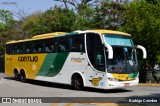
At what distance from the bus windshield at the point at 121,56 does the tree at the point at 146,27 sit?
8131 millimetres

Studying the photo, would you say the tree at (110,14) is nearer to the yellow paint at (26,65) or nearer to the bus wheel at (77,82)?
the yellow paint at (26,65)

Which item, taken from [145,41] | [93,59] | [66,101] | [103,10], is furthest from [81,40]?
[103,10]

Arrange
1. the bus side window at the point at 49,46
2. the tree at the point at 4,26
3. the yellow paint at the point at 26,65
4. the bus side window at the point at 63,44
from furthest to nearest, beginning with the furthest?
the tree at the point at 4,26 → the yellow paint at the point at 26,65 → the bus side window at the point at 49,46 → the bus side window at the point at 63,44

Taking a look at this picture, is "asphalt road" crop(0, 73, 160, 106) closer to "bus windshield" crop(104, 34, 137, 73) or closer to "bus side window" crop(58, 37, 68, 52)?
"bus windshield" crop(104, 34, 137, 73)

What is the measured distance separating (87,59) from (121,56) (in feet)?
6.00

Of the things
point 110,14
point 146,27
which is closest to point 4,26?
point 110,14

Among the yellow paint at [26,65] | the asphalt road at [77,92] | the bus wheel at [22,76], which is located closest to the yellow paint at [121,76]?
the asphalt road at [77,92]

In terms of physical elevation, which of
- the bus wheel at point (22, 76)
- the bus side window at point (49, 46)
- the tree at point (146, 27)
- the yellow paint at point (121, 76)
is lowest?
the bus wheel at point (22, 76)

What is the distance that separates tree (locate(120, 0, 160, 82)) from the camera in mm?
27156

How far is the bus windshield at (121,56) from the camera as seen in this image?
1828 cm

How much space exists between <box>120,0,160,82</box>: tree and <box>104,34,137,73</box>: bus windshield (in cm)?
813

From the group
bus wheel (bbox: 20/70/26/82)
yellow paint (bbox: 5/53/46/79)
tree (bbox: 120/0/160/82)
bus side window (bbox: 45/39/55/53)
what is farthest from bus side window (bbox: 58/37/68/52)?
tree (bbox: 120/0/160/82)

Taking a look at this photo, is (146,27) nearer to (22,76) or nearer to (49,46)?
(49,46)

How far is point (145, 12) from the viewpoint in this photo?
27.7m
